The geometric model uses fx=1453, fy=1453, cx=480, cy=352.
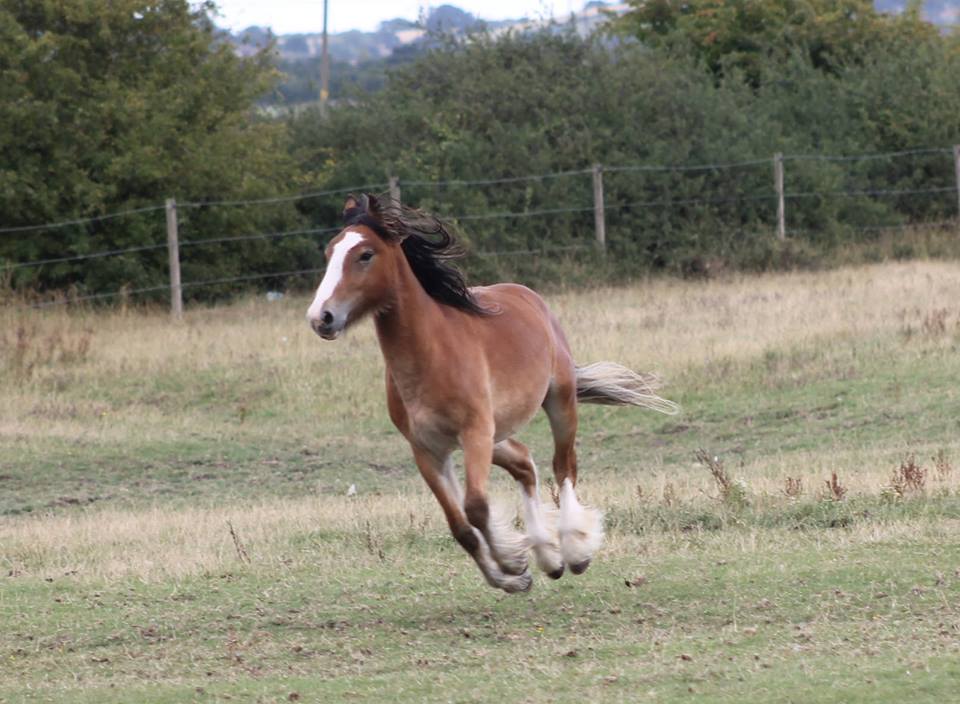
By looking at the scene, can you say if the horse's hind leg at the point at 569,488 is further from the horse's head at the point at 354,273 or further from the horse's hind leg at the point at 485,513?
the horse's head at the point at 354,273

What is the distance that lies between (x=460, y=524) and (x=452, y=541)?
7.40ft

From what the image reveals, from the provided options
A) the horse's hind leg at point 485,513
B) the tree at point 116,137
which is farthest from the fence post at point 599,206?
the horse's hind leg at point 485,513

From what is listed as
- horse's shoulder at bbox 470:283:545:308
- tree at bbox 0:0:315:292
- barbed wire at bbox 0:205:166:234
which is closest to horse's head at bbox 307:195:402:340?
horse's shoulder at bbox 470:283:545:308

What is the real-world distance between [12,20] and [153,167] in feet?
9.90

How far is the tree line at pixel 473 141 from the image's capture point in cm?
2277

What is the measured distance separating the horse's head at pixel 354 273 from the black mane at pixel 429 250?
0.09 m

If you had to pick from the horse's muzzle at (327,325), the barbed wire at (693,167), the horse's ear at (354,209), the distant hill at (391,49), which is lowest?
the horse's muzzle at (327,325)

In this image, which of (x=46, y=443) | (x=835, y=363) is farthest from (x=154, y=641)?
(x=835, y=363)

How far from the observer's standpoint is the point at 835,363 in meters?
15.8

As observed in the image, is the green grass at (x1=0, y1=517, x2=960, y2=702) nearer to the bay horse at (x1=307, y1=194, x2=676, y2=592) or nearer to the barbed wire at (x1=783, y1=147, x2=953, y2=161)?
the bay horse at (x1=307, y1=194, x2=676, y2=592)

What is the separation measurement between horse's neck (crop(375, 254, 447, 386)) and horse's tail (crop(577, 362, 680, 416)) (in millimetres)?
2176

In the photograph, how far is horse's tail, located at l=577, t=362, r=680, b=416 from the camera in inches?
360

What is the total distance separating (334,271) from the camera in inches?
261

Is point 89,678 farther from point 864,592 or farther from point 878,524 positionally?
point 878,524
